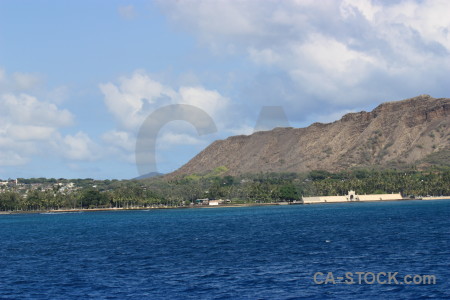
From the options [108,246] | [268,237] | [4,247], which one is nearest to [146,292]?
[108,246]

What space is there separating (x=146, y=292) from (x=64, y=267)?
21.7 m

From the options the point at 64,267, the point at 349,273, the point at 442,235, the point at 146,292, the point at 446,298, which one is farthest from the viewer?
the point at 442,235

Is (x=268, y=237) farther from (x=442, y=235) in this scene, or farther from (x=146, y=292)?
(x=146, y=292)

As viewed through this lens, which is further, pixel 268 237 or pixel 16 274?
pixel 268 237

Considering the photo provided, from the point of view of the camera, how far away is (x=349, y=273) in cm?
5831

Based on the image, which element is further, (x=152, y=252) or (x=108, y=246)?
(x=108, y=246)

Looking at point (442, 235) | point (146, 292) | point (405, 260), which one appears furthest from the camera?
point (442, 235)

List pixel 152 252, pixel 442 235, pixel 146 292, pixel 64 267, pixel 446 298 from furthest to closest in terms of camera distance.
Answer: pixel 442 235 → pixel 152 252 → pixel 64 267 → pixel 146 292 → pixel 446 298

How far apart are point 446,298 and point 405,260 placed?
19347 mm

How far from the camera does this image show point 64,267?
70750mm

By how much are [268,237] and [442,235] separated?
26.6m

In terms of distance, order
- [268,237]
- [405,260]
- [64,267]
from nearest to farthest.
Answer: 1. [405,260]
2. [64,267]
3. [268,237]

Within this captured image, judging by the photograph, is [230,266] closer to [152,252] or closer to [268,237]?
[152,252]

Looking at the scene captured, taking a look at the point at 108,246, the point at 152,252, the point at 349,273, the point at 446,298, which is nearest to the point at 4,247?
the point at 108,246
